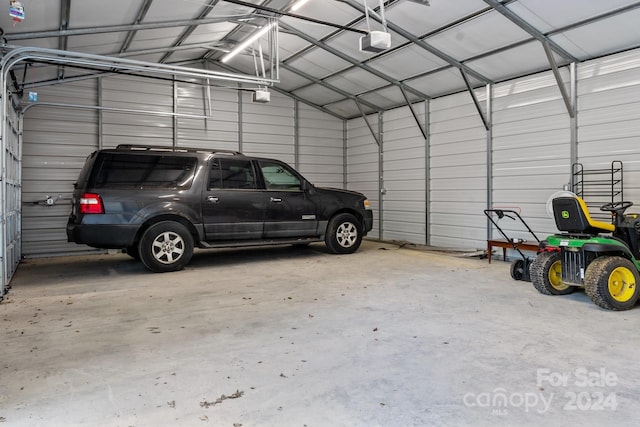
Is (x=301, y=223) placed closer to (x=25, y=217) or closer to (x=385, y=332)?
(x=385, y=332)

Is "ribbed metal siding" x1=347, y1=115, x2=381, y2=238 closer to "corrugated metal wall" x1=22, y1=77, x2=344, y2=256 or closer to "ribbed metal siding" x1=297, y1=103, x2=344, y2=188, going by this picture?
"ribbed metal siding" x1=297, y1=103, x2=344, y2=188

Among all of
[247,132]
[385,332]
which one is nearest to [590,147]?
[385,332]

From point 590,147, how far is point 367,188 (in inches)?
220

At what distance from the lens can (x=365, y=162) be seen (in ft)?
37.4

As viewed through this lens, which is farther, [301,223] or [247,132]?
[247,132]

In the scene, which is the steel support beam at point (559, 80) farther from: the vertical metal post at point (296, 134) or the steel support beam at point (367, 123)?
the vertical metal post at point (296, 134)

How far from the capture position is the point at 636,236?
4840mm

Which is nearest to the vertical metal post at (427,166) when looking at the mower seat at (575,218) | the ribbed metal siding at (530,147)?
the ribbed metal siding at (530,147)

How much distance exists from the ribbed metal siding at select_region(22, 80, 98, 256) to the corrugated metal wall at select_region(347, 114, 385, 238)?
6362 millimetres

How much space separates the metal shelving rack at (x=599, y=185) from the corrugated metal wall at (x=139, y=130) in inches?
249

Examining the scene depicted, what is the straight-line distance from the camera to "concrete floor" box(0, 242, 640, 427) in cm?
238

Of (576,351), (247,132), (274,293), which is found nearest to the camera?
(576,351)

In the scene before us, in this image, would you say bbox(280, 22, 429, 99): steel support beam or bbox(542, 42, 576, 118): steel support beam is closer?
bbox(542, 42, 576, 118): steel support beam

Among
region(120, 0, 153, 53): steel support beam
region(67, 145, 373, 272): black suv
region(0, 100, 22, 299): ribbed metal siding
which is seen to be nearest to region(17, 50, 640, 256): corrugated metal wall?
region(0, 100, 22, 299): ribbed metal siding
